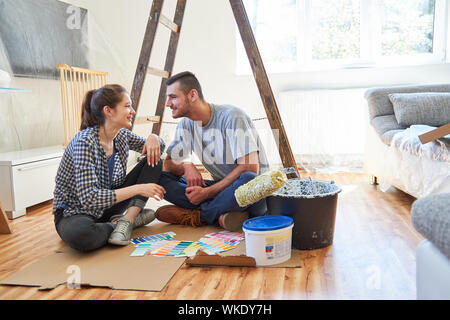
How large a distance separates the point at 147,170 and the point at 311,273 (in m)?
1.01

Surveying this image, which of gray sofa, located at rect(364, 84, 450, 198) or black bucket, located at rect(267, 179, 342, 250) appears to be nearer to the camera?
black bucket, located at rect(267, 179, 342, 250)

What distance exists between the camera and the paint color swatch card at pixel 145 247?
181 centimetres

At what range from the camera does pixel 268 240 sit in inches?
64.7

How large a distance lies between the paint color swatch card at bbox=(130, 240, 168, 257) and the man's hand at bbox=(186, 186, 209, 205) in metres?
0.29

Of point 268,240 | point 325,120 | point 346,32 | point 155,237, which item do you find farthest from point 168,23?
point 346,32

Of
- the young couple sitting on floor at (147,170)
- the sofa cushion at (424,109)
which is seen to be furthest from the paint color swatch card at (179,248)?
the sofa cushion at (424,109)

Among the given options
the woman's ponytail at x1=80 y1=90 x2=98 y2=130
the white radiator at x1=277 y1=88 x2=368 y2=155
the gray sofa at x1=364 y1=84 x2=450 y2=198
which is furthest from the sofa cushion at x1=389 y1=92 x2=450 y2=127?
the woman's ponytail at x1=80 y1=90 x2=98 y2=130

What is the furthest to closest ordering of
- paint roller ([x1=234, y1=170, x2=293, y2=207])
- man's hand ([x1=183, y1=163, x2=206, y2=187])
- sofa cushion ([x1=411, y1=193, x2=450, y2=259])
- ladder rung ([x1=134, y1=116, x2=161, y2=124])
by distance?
ladder rung ([x1=134, y1=116, x2=161, y2=124]), man's hand ([x1=183, y1=163, x2=206, y2=187]), paint roller ([x1=234, y1=170, x2=293, y2=207]), sofa cushion ([x1=411, y1=193, x2=450, y2=259])

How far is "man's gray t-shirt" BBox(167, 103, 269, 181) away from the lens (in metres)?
2.12

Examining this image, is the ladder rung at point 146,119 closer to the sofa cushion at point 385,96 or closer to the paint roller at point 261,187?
the paint roller at point 261,187

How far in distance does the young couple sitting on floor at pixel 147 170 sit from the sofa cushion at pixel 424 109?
1.17 meters

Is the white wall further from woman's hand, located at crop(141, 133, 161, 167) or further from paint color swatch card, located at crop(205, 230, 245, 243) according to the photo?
paint color swatch card, located at crop(205, 230, 245, 243)

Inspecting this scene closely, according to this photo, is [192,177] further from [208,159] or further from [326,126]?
[326,126]

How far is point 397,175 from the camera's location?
2.55 meters
